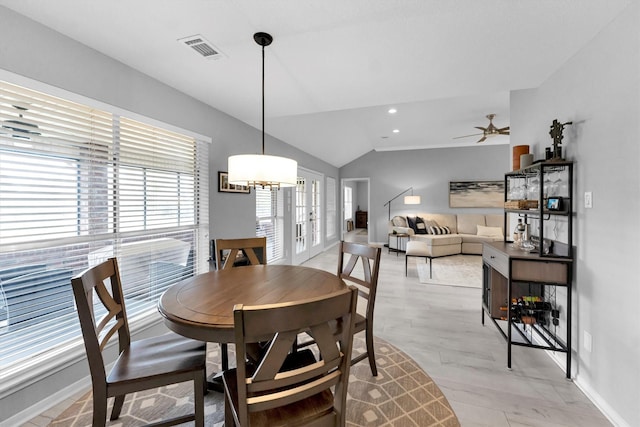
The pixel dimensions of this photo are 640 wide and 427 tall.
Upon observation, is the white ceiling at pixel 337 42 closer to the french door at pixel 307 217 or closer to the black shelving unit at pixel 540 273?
the black shelving unit at pixel 540 273

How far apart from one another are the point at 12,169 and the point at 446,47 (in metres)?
2.78

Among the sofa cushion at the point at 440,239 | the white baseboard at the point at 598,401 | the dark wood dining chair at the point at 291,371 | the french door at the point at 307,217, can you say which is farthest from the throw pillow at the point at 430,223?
the dark wood dining chair at the point at 291,371

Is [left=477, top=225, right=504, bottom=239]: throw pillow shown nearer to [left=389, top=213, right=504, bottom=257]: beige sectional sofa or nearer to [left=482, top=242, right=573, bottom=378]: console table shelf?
[left=389, top=213, right=504, bottom=257]: beige sectional sofa

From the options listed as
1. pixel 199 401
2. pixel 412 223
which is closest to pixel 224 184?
pixel 199 401

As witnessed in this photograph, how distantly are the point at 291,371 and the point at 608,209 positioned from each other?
2065 mm

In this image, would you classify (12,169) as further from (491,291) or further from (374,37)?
(491,291)

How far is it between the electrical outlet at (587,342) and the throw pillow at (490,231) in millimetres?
5301

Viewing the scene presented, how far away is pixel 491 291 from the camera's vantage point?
2.69m

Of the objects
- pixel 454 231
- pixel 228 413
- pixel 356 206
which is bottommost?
pixel 228 413

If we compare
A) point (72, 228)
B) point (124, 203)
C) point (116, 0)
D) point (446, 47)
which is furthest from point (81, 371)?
point (446, 47)

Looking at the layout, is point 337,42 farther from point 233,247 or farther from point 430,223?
point 430,223

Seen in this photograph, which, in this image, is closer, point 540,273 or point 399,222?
point 540,273

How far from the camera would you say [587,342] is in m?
1.93

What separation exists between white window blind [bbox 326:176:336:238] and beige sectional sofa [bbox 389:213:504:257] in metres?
1.68
